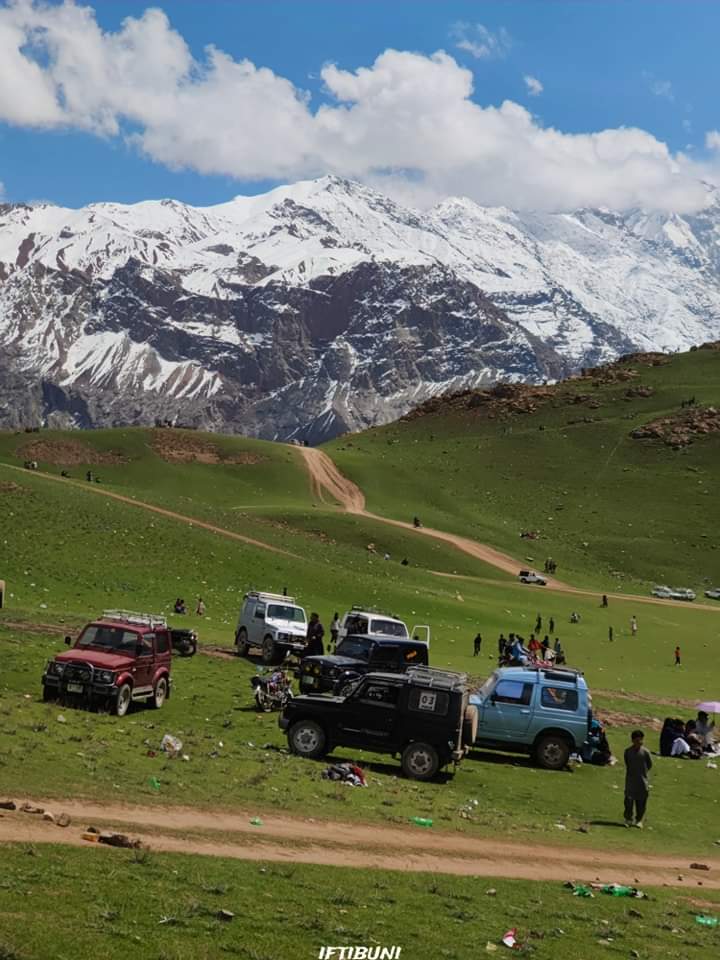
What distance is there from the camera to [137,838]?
50.4ft

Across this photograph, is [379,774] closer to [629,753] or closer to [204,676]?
[629,753]

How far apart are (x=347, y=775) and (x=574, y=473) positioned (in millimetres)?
112857

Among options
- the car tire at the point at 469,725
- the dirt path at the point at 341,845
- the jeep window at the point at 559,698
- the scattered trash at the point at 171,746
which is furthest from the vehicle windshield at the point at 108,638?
the jeep window at the point at 559,698

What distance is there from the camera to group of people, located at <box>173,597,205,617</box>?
166 feet

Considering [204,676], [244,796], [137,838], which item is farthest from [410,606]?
[137,838]

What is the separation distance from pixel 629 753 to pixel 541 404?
138m

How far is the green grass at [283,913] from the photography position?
11.5m

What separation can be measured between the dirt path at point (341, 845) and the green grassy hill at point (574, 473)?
75.8 meters

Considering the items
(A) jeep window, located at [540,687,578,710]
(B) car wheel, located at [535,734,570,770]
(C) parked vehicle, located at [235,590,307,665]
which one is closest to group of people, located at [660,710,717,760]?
(B) car wheel, located at [535,734,570,770]

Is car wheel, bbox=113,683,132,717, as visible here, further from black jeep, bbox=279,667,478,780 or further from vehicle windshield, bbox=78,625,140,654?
black jeep, bbox=279,667,478,780

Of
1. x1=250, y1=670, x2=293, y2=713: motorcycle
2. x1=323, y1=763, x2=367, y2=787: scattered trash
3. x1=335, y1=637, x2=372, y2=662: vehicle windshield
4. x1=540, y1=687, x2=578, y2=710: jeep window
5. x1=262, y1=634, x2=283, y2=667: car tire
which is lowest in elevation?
x1=323, y1=763, x2=367, y2=787: scattered trash

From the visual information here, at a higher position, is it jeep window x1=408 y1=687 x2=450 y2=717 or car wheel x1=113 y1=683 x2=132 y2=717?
jeep window x1=408 y1=687 x2=450 y2=717

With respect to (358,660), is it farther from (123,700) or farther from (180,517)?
(180,517)

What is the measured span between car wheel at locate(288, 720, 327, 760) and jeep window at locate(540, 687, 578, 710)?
23.7 ft
